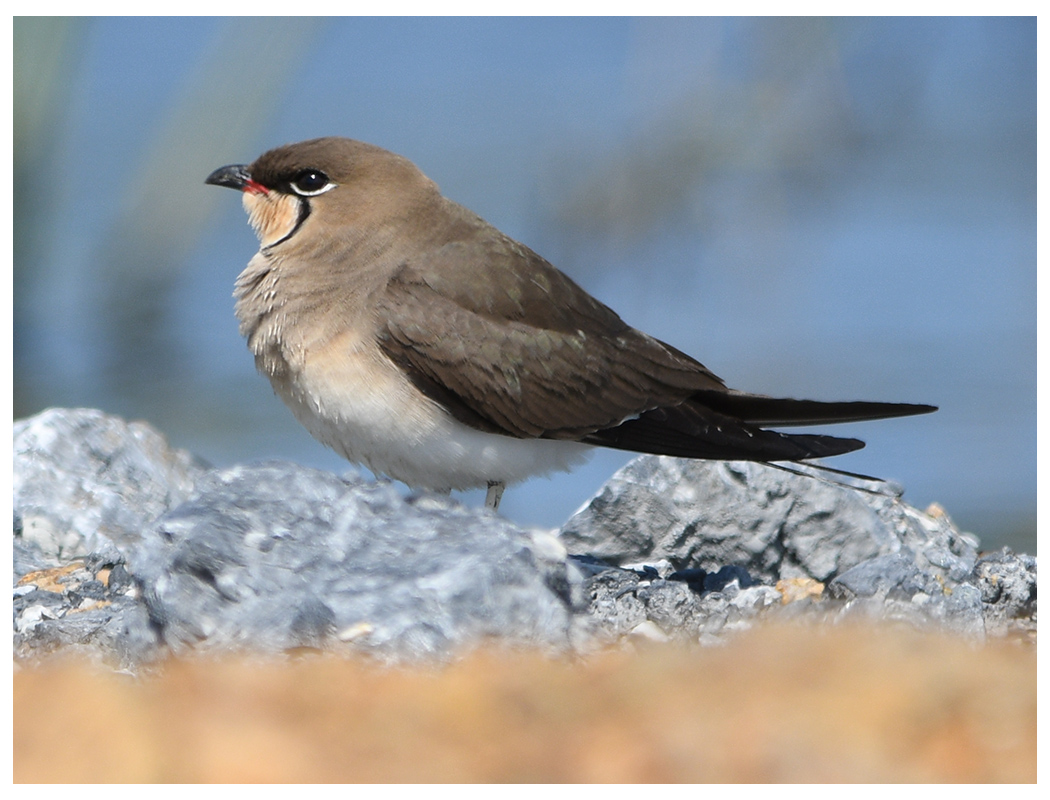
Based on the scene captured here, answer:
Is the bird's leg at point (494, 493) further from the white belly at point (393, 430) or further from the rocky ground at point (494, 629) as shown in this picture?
the rocky ground at point (494, 629)

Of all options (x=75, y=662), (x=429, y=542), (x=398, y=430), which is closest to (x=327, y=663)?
(x=429, y=542)

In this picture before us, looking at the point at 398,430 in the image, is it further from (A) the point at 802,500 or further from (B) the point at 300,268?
(A) the point at 802,500

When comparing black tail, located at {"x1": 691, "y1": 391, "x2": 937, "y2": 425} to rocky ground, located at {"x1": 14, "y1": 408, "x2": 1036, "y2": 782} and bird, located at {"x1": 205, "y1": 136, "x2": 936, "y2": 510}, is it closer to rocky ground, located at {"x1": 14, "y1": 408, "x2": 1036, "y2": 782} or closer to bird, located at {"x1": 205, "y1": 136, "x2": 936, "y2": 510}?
bird, located at {"x1": 205, "y1": 136, "x2": 936, "y2": 510}

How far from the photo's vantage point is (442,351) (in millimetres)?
3799

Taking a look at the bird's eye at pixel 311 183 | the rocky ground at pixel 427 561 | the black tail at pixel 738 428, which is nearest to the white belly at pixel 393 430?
the black tail at pixel 738 428

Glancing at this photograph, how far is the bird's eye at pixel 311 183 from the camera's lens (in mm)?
4145

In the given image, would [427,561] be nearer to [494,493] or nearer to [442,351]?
[442,351]

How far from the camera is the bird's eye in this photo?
4.14m

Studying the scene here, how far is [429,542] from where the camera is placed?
2.86 metres

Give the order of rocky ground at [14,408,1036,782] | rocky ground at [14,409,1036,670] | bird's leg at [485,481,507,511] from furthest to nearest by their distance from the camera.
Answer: bird's leg at [485,481,507,511]
rocky ground at [14,409,1036,670]
rocky ground at [14,408,1036,782]

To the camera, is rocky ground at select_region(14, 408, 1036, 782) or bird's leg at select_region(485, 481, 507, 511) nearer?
rocky ground at select_region(14, 408, 1036, 782)

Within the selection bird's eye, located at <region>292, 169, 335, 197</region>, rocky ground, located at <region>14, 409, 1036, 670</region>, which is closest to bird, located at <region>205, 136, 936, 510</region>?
bird's eye, located at <region>292, 169, 335, 197</region>

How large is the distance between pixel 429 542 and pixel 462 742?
105cm

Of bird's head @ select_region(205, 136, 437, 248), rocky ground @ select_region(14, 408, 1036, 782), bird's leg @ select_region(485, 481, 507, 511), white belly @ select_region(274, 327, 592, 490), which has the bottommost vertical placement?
rocky ground @ select_region(14, 408, 1036, 782)
